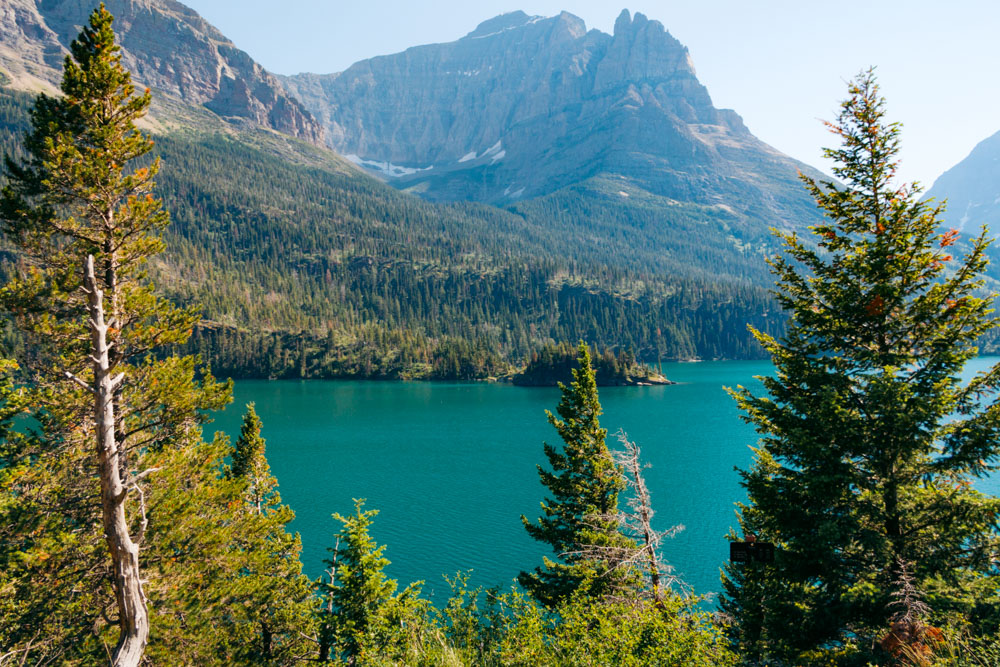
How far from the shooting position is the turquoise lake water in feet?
149

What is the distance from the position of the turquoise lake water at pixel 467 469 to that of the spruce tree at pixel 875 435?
44.3 ft

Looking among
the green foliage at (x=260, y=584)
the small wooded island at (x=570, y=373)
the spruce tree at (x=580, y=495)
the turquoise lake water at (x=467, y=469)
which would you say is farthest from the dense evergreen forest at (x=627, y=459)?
the small wooded island at (x=570, y=373)

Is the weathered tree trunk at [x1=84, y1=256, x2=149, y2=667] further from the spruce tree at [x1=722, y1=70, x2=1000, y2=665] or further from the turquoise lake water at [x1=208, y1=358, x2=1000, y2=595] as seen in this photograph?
the turquoise lake water at [x1=208, y1=358, x2=1000, y2=595]

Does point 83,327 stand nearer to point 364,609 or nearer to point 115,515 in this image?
point 115,515

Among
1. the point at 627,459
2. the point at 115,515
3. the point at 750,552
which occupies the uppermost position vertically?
the point at 627,459

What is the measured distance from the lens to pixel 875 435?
14.1m

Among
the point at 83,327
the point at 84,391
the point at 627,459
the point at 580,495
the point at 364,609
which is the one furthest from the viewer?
the point at 580,495

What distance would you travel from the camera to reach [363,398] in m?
151

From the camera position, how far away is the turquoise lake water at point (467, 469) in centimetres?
4531

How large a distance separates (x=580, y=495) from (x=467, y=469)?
2054 inches

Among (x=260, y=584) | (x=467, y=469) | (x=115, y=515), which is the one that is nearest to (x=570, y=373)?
(x=467, y=469)

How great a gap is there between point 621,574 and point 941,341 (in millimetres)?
14199

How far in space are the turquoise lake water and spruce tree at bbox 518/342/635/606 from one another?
682 centimetres

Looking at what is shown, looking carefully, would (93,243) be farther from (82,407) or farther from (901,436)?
(901,436)
